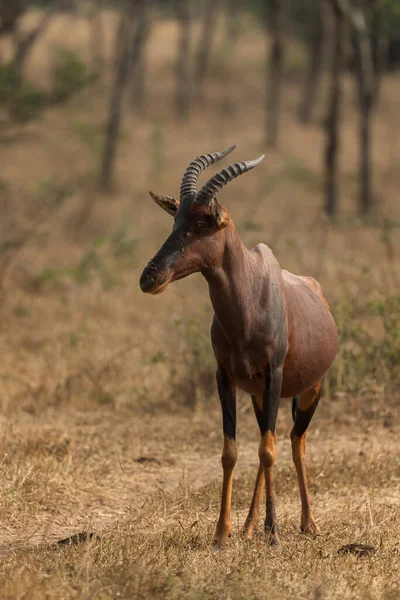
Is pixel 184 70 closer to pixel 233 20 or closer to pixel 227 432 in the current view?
pixel 233 20

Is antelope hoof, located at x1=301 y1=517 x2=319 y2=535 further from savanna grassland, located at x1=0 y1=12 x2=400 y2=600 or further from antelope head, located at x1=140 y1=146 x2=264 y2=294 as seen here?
antelope head, located at x1=140 y1=146 x2=264 y2=294

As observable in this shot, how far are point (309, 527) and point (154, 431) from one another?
2663mm

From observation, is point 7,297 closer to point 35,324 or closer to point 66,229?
point 35,324

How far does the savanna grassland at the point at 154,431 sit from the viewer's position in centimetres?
509

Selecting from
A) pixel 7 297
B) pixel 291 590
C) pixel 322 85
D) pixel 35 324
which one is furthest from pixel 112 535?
pixel 322 85

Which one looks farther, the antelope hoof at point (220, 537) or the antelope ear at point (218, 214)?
the antelope hoof at point (220, 537)

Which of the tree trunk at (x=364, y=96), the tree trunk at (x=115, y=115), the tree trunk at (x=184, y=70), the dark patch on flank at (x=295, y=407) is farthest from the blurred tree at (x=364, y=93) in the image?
the dark patch on flank at (x=295, y=407)

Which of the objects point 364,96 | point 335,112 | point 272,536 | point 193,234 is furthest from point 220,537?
point 364,96

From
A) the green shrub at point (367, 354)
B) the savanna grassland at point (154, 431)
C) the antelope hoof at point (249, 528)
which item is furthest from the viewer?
the green shrub at point (367, 354)

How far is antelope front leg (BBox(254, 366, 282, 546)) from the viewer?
565cm

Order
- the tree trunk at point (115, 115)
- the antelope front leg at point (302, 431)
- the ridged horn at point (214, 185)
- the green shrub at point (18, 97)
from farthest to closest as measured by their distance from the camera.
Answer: the tree trunk at point (115, 115) → the green shrub at point (18, 97) → the antelope front leg at point (302, 431) → the ridged horn at point (214, 185)

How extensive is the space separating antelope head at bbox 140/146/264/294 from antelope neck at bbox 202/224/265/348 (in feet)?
0.34

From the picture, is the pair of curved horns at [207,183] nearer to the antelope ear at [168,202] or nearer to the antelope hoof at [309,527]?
the antelope ear at [168,202]

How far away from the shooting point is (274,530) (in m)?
5.78
